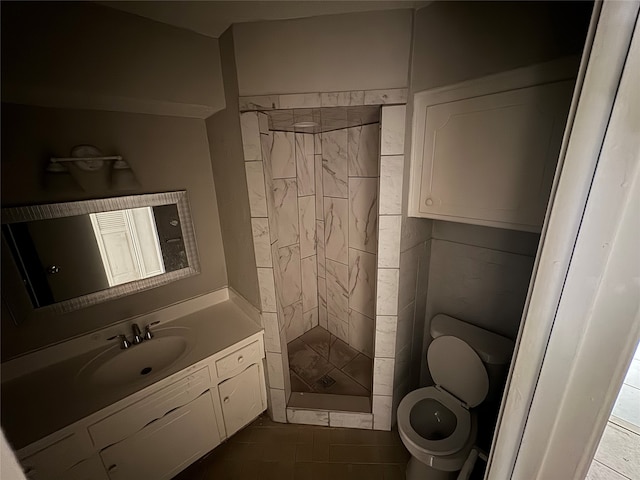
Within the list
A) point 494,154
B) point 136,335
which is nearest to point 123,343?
point 136,335

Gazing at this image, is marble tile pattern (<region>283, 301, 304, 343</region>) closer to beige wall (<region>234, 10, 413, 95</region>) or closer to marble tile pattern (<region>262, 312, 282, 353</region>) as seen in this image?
marble tile pattern (<region>262, 312, 282, 353</region>)

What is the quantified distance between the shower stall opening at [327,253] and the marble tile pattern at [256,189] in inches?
15.0

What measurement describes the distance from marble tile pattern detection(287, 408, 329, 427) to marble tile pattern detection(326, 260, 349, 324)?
0.81 meters

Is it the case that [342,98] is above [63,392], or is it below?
above

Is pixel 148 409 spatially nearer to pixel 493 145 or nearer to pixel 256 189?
pixel 256 189

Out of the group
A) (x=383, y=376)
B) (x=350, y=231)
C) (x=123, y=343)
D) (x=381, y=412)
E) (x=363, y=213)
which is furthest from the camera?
(x=350, y=231)

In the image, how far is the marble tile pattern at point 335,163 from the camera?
2047mm

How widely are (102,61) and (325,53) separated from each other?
3.17 feet

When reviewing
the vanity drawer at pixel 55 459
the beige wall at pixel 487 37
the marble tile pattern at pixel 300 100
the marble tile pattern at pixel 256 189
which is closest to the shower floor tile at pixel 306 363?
the vanity drawer at pixel 55 459

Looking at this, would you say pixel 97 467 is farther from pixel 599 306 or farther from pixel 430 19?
pixel 430 19

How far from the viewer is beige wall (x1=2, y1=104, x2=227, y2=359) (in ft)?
3.85

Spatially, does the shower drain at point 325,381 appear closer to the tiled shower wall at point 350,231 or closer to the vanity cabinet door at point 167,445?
the tiled shower wall at point 350,231

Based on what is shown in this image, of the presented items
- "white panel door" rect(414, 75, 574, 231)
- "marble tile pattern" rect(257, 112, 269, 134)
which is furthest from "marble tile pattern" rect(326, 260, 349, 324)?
"marble tile pattern" rect(257, 112, 269, 134)

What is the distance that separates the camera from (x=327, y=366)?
2285mm
